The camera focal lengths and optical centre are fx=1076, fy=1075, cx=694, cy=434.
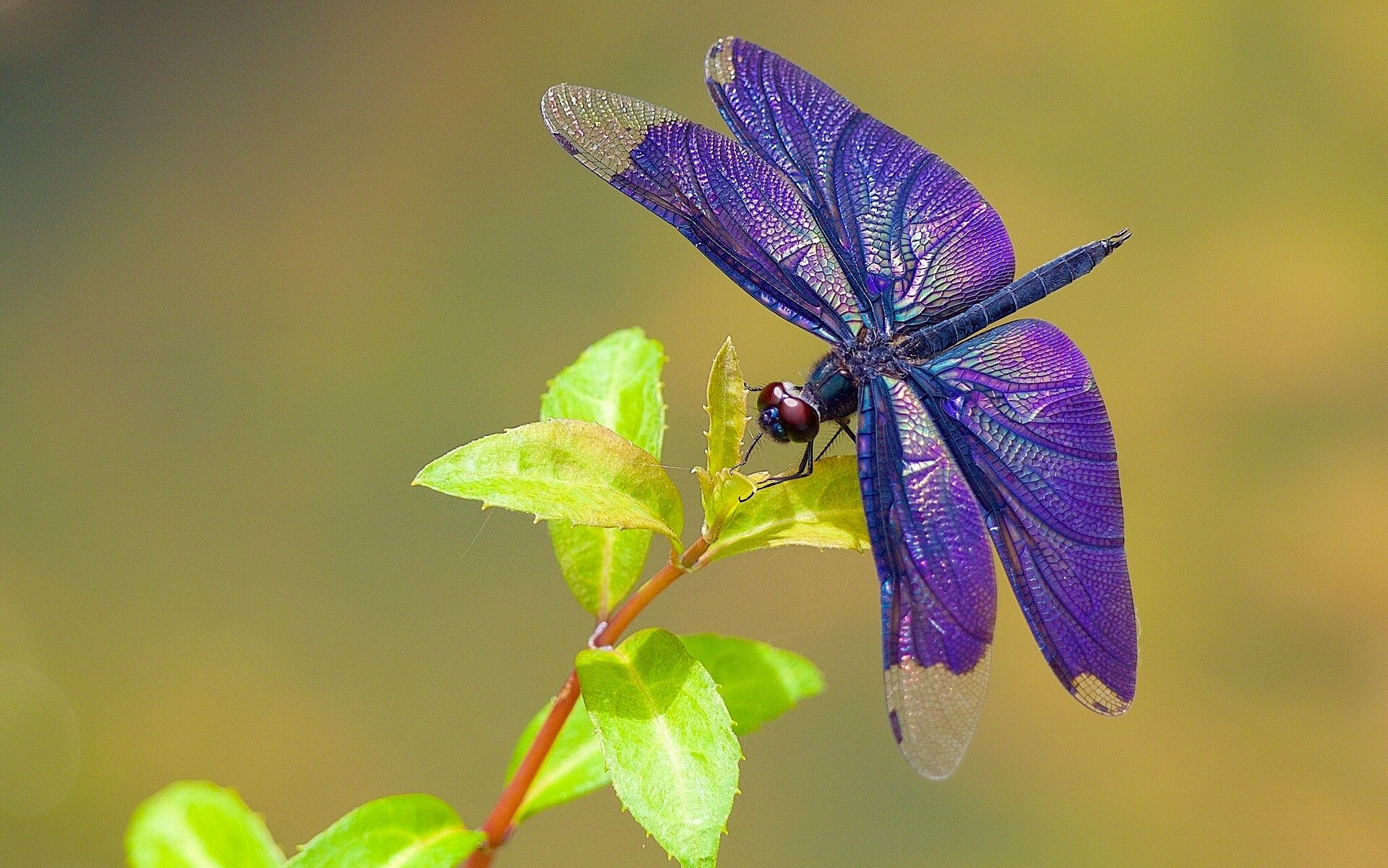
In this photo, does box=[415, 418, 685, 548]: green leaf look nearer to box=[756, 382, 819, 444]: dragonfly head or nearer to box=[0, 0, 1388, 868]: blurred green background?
box=[756, 382, 819, 444]: dragonfly head

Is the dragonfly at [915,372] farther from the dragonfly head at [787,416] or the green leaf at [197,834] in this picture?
the green leaf at [197,834]

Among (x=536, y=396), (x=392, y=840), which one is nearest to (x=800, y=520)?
(x=392, y=840)

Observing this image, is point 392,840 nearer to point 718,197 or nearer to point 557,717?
point 557,717

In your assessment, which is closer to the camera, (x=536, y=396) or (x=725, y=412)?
(x=725, y=412)

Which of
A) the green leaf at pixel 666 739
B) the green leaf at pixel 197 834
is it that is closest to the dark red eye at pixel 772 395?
the green leaf at pixel 666 739

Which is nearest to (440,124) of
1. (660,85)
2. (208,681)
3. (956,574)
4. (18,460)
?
(660,85)
